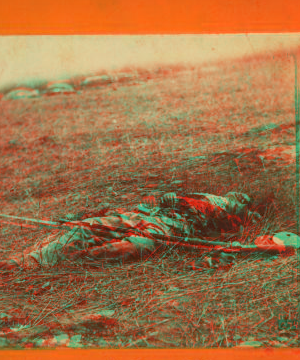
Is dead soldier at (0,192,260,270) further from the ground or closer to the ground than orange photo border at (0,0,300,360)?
closer to the ground

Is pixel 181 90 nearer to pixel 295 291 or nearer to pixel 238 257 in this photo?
pixel 238 257

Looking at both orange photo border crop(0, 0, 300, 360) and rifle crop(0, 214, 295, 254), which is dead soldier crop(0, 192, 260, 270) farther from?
orange photo border crop(0, 0, 300, 360)

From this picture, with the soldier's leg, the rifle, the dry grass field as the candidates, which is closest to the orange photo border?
the dry grass field

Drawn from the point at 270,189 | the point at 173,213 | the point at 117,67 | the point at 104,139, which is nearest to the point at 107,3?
the point at 117,67

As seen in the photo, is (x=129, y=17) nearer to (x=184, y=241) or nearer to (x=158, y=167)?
(x=158, y=167)

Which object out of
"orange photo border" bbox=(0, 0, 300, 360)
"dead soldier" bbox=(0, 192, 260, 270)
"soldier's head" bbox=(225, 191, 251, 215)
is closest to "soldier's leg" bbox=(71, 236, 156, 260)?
"dead soldier" bbox=(0, 192, 260, 270)

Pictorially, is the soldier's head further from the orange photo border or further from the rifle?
the orange photo border

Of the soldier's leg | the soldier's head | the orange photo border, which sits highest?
the orange photo border
